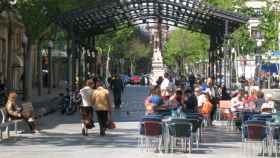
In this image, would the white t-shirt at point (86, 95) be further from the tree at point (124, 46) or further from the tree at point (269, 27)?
the tree at point (269, 27)

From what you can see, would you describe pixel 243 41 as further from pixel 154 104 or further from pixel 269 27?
pixel 154 104

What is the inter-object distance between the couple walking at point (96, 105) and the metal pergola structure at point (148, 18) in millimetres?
11669

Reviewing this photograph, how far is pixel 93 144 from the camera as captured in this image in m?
20.6

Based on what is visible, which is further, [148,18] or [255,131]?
[148,18]

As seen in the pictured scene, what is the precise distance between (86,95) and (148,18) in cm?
2094

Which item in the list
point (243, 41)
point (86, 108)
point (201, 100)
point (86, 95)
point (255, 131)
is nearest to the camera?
point (255, 131)

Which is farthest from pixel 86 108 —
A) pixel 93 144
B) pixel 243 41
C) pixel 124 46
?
pixel 124 46

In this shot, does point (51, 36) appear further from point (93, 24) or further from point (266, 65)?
point (266, 65)

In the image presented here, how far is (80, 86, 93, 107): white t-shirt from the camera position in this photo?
2305cm

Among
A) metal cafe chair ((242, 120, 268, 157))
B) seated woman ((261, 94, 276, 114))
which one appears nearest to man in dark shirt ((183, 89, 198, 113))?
seated woman ((261, 94, 276, 114))

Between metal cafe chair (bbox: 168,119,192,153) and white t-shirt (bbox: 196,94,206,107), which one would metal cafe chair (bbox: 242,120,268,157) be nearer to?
metal cafe chair (bbox: 168,119,192,153)

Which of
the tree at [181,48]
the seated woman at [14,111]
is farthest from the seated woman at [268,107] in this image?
the tree at [181,48]

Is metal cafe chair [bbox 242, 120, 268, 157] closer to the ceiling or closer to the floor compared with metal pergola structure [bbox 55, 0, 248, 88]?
closer to the floor

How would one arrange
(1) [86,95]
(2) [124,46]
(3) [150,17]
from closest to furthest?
(1) [86,95], (3) [150,17], (2) [124,46]
